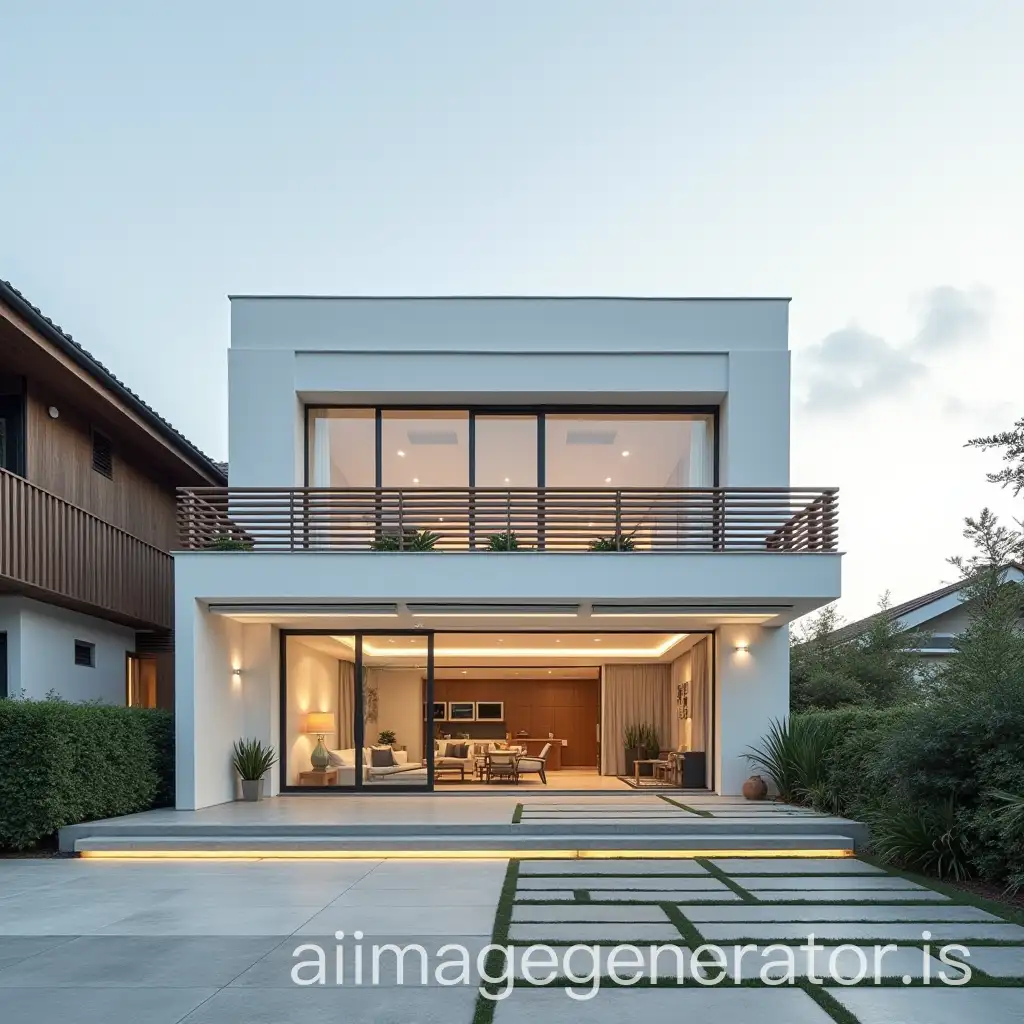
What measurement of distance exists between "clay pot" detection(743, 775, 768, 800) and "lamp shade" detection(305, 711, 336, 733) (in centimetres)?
592

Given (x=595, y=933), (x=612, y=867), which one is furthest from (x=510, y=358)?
(x=595, y=933)

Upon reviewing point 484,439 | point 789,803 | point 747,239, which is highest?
point 747,239

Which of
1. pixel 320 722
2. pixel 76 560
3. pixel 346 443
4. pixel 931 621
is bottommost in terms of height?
pixel 320 722

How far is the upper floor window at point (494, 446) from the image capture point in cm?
1571

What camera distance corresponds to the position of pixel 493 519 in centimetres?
1413

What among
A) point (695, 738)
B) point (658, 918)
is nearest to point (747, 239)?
point (695, 738)

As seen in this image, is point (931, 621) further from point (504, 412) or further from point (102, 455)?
point (102, 455)

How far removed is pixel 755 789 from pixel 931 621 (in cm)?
930

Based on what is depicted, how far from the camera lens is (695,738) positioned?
659 inches

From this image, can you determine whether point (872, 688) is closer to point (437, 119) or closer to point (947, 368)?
point (947, 368)

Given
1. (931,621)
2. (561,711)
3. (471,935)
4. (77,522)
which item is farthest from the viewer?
(561,711)

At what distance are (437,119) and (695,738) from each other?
1071cm

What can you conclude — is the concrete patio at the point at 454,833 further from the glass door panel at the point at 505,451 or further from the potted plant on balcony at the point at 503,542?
the glass door panel at the point at 505,451

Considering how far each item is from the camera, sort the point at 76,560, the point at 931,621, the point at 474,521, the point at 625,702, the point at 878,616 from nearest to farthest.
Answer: the point at 474,521 < the point at 76,560 < the point at 625,702 < the point at 878,616 < the point at 931,621
